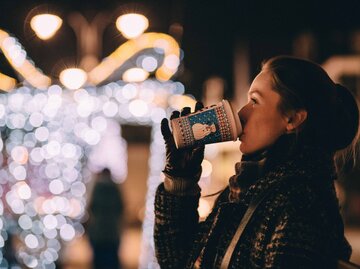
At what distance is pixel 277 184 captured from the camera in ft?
5.72

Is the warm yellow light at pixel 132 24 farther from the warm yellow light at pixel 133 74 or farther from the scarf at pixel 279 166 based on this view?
the scarf at pixel 279 166

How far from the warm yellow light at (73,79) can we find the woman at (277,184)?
6131 millimetres

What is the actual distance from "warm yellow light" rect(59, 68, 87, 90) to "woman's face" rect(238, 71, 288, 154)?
639cm

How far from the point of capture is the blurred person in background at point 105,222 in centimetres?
841

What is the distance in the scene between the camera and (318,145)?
1.89m

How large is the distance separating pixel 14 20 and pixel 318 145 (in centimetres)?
916

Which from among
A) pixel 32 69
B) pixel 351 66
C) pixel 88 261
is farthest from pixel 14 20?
pixel 351 66

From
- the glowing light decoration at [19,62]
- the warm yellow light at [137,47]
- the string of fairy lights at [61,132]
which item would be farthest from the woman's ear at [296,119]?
the glowing light decoration at [19,62]

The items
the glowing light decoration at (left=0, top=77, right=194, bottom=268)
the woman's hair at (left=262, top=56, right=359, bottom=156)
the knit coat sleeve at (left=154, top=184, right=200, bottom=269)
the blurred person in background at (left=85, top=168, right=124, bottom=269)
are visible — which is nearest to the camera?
the woman's hair at (left=262, top=56, right=359, bottom=156)

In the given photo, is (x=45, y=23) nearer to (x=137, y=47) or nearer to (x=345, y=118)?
(x=137, y=47)

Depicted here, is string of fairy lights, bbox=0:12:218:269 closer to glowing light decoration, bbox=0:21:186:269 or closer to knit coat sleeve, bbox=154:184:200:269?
glowing light decoration, bbox=0:21:186:269

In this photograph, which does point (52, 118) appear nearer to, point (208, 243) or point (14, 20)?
point (14, 20)

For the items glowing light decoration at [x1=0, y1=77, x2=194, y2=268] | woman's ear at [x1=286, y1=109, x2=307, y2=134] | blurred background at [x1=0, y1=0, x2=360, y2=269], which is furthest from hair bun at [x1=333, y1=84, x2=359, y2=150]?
glowing light decoration at [x1=0, y1=77, x2=194, y2=268]

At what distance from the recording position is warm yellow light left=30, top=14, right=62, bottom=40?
710 cm
